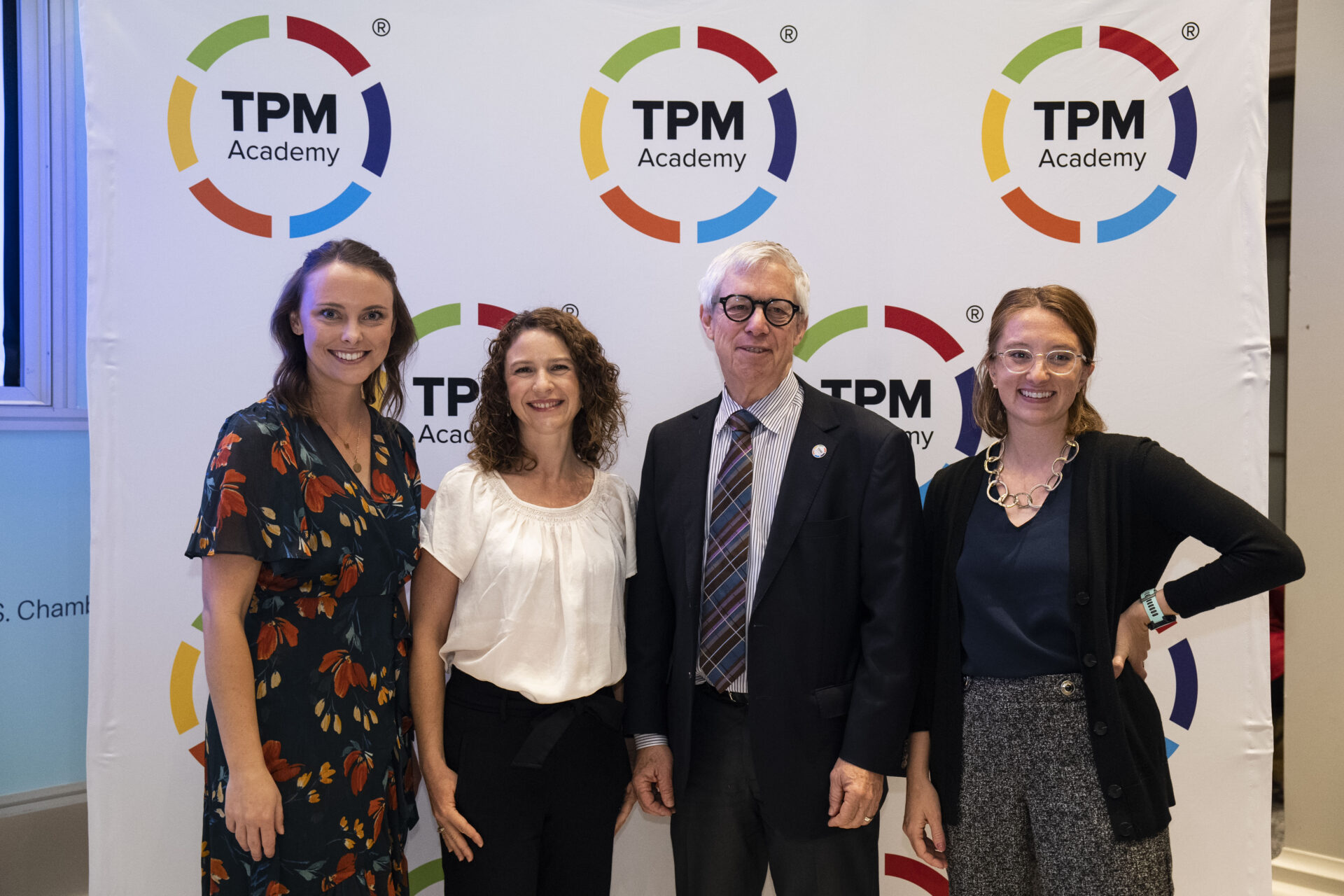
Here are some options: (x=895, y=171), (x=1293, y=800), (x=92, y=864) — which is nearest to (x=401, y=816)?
(x=92, y=864)

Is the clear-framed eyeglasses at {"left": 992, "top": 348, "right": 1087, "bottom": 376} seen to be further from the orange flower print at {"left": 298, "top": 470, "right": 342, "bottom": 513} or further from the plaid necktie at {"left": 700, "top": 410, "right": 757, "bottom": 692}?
the orange flower print at {"left": 298, "top": 470, "right": 342, "bottom": 513}

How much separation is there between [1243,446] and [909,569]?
152 centimetres

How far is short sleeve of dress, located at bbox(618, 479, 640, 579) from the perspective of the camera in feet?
6.78

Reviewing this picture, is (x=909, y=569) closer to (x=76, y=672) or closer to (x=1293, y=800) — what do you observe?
(x=1293, y=800)

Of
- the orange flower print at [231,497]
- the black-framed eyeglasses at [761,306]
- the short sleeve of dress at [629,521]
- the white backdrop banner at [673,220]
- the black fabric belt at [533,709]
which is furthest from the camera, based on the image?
the white backdrop banner at [673,220]

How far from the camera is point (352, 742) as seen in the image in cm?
177

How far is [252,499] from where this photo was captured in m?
1.64

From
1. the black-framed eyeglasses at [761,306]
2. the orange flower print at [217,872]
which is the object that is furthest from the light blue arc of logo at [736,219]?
the orange flower print at [217,872]

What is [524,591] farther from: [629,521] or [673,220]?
[673,220]

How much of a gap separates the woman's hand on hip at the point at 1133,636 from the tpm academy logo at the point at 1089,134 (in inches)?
53.5

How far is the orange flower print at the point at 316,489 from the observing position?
1709mm

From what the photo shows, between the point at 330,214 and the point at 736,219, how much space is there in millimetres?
1259

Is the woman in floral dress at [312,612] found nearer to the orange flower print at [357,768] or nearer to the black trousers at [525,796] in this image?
the orange flower print at [357,768]

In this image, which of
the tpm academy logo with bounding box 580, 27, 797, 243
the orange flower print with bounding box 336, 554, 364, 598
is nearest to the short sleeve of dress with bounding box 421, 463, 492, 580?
the orange flower print with bounding box 336, 554, 364, 598
